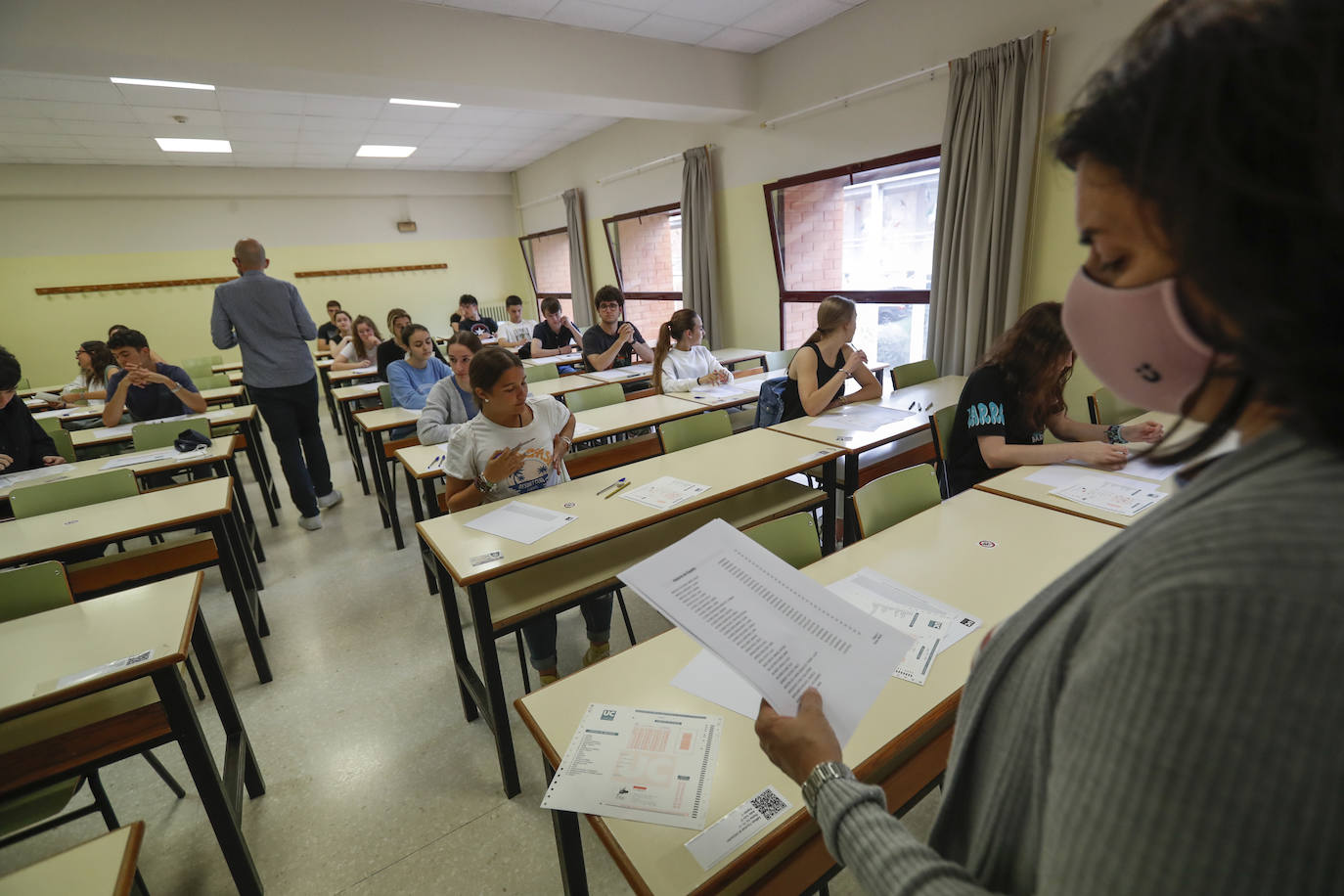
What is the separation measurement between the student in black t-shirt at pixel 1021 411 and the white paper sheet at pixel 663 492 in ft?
3.27

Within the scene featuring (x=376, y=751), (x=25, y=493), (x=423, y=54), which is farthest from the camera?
(x=423, y=54)

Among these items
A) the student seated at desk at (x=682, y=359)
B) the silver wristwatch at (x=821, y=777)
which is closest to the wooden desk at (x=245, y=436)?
the student seated at desk at (x=682, y=359)

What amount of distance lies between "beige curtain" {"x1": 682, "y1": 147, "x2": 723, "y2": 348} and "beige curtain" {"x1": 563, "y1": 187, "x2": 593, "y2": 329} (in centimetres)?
230

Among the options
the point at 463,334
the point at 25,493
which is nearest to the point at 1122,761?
the point at 463,334

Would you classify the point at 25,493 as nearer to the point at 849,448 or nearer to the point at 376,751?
the point at 376,751

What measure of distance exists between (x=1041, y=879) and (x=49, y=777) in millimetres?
2015

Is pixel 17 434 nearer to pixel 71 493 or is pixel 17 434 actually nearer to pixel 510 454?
pixel 71 493

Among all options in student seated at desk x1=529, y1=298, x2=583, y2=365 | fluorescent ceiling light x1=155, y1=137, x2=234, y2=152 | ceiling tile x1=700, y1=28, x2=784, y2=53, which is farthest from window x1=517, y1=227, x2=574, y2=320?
ceiling tile x1=700, y1=28, x2=784, y2=53

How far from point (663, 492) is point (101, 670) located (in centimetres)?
157

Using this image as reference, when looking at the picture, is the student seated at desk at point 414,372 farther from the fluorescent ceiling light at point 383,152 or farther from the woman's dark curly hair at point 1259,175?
the fluorescent ceiling light at point 383,152

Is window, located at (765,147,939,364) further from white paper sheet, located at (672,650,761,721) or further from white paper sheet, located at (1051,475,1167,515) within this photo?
white paper sheet, located at (672,650,761,721)

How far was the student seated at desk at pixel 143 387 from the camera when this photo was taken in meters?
3.55

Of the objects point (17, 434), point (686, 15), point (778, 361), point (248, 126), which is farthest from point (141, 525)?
point (248, 126)

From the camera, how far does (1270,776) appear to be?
324 millimetres
